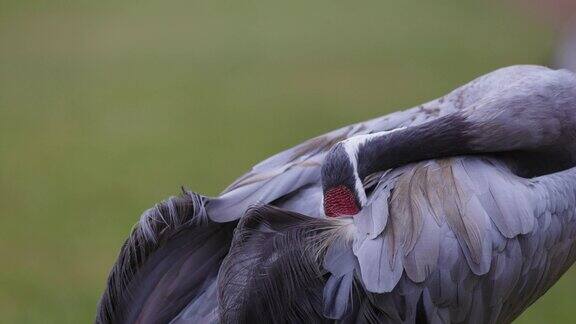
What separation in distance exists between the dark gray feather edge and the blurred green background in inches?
49.1

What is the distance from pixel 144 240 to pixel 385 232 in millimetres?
621

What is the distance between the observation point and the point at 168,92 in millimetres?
5844

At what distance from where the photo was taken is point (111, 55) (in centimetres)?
635

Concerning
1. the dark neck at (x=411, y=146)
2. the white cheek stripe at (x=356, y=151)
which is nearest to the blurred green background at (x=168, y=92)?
the dark neck at (x=411, y=146)

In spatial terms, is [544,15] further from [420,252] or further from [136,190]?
[420,252]

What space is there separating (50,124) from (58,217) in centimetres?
116

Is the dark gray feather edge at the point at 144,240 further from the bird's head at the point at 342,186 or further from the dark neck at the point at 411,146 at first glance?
the dark neck at the point at 411,146

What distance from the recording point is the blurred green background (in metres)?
4.31

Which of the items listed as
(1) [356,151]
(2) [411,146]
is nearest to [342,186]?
(1) [356,151]

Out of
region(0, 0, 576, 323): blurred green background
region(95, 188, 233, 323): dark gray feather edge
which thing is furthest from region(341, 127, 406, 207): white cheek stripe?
region(0, 0, 576, 323): blurred green background

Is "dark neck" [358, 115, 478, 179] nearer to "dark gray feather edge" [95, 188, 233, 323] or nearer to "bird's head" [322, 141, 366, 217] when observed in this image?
"bird's head" [322, 141, 366, 217]

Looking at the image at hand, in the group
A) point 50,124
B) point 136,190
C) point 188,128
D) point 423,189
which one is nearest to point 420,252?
point 423,189

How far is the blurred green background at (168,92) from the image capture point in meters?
4.31

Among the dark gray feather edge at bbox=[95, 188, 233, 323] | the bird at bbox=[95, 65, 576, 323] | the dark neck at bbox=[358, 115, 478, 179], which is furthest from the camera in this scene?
the dark neck at bbox=[358, 115, 478, 179]
